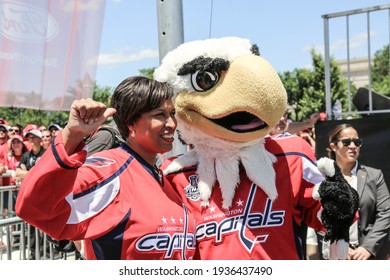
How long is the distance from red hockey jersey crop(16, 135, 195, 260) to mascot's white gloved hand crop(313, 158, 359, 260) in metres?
0.63

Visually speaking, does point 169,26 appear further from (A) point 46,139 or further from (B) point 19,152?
(B) point 19,152

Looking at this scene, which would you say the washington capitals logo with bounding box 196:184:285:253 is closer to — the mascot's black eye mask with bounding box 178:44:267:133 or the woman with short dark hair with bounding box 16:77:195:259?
the woman with short dark hair with bounding box 16:77:195:259

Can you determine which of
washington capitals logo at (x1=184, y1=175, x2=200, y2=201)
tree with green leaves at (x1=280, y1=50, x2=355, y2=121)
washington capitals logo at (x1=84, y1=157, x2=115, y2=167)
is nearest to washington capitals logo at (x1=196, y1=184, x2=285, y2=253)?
washington capitals logo at (x1=184, y1=175, x2=200, y2=201)

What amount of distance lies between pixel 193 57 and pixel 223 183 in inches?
23.2

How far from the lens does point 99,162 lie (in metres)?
1.79

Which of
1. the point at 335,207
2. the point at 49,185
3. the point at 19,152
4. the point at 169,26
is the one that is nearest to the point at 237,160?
the point at 335,207

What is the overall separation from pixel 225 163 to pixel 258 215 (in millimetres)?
283

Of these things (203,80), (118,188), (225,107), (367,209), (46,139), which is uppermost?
(203,80)

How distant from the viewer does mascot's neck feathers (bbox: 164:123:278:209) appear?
215 centimetres

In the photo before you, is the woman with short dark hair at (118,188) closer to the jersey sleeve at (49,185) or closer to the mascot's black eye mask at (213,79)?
the jersey sleeve at (49,185)

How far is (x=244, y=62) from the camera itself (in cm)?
214
